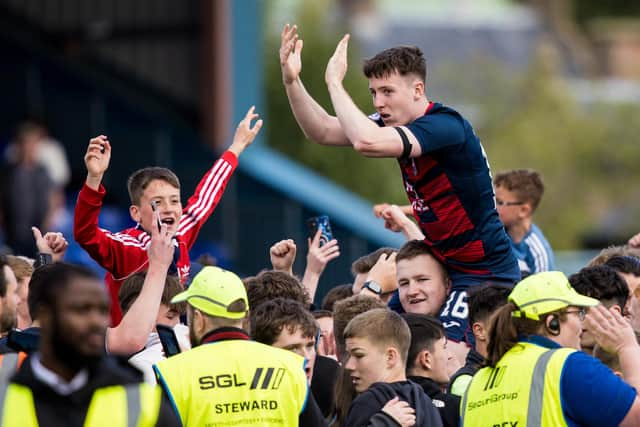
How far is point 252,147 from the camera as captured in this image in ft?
70.5

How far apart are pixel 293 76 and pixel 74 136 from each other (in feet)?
44.0

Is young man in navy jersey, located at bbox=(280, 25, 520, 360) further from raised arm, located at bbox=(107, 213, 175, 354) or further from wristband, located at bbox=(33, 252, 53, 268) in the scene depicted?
wristband, located at bbox=(33, 252, 53, 268)

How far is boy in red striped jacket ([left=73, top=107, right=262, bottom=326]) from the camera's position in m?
8.43

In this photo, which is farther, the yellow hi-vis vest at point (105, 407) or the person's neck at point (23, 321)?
the person's neck at point (23, 321)

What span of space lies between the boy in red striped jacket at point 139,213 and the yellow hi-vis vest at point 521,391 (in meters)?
2.41

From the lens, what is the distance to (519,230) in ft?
36.3

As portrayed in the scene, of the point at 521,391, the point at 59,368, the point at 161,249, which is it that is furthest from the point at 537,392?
the point at 59,368

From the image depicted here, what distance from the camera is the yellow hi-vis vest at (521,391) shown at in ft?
21.8

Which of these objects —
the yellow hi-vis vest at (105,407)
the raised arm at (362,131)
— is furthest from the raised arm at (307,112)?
the yellow hi-vis vest at (105,407)

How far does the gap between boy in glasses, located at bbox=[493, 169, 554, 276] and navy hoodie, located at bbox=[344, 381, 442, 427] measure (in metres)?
3.81

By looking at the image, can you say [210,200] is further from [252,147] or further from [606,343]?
[252,147]

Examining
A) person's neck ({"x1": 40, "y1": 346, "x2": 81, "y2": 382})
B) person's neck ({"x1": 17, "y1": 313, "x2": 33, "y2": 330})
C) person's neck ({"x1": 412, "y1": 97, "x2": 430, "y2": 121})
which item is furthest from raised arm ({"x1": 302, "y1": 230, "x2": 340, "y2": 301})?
person's neck ({"x1": 40, "y1": 346, "x2": 81, "y2": 382})

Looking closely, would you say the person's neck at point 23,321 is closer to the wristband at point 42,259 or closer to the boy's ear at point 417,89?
the wristband at point 42,259

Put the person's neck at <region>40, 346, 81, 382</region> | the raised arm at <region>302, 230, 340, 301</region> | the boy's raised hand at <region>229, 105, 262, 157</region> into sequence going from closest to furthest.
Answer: the person's neck at <region>40, 346, 81, 382</region>
the boy's raised hand at <region>229, 105, 262, 157</region>
the raised arm at <region>302, 230, 340, 301</region>
